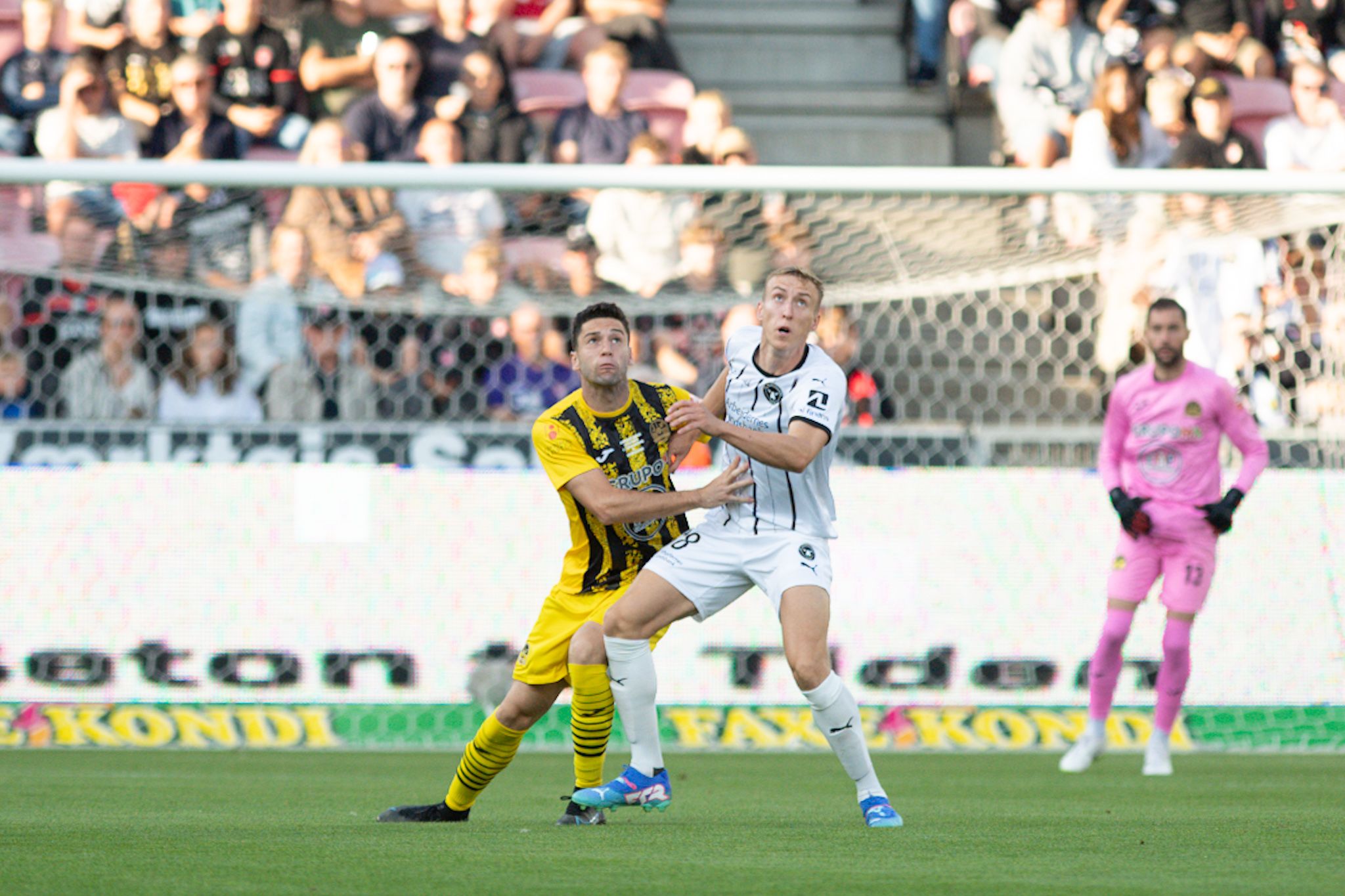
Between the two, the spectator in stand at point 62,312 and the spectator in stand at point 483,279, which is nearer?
the spectator in stand at point 62,312

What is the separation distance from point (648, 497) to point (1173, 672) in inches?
142

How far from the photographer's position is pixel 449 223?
31.6 ft

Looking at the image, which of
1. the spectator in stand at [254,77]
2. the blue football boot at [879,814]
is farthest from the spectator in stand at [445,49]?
the blue football boot at [879,814]

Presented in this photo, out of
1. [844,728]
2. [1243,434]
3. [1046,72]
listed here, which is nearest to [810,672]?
[844,728]

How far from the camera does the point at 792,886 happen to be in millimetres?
3533

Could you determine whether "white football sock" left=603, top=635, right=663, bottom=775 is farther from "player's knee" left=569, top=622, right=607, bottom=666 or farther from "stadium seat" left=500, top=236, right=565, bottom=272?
"stadium seat" left=500, top=236, right=565, bottom=272

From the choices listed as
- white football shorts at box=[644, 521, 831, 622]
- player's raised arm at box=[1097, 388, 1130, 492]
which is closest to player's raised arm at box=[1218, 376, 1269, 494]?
player's raised arm at box=[1097, 388, 1130, 492]

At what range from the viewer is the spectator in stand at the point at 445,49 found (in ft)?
40.9

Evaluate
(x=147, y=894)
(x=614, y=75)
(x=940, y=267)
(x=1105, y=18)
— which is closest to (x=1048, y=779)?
(x=940, y=267)

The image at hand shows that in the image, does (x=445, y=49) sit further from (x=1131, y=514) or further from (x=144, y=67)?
(x=1131, y=514)

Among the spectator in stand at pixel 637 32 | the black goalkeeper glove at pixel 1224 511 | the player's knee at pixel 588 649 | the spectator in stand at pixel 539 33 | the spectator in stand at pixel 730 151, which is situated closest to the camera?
the player's knee at pixel 588 649

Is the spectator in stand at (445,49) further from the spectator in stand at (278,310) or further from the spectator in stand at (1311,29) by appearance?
the spectator in stand at (1311,29)

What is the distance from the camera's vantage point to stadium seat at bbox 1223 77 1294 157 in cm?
1326

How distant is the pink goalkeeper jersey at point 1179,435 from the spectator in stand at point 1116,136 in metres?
4.77
